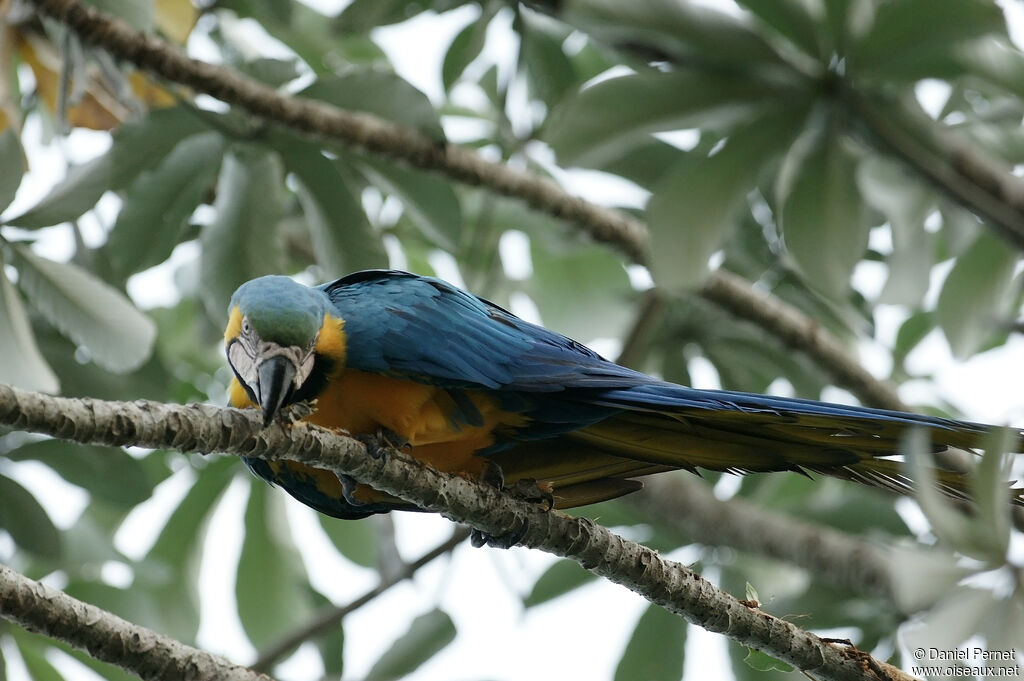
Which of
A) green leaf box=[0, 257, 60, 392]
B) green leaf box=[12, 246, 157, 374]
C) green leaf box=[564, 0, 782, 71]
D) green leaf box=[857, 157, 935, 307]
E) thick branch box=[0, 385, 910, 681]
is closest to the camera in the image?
thick branch box=[0, 385, 910, 681]

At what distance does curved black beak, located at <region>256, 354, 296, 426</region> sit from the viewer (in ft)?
6.77

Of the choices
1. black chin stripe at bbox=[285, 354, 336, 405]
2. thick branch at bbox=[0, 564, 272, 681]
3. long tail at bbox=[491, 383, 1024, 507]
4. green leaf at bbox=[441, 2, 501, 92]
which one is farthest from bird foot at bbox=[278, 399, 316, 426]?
green leaf at bbox=[441, 2, 501, 92]

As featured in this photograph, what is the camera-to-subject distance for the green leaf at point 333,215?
3195 millimetres

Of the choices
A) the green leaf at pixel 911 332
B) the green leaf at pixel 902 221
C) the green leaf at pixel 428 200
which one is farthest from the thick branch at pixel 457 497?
the green leaf at pixel 911 332

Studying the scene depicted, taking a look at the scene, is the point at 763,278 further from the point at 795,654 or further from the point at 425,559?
the point at 795,654

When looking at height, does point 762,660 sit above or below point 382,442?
below

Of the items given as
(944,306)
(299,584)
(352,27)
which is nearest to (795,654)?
(944,306)

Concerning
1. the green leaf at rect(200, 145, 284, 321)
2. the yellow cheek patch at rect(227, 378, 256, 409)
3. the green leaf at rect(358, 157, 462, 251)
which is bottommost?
the yellow cheek patch at rect(227, 378, 256, 409)

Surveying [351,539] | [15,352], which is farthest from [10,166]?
[351,539]

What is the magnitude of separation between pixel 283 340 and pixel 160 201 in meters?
1.12

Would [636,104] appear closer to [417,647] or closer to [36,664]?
[417,647]

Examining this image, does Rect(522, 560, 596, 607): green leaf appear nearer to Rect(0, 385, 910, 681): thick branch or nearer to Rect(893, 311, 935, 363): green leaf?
Rect(893, 311, 935, 363): green leaf

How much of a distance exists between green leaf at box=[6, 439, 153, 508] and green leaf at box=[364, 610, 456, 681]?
97 cm

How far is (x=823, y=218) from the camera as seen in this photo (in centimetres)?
299
